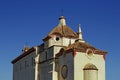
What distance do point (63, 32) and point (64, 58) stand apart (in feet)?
20.5

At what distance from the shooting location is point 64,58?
48594 mm

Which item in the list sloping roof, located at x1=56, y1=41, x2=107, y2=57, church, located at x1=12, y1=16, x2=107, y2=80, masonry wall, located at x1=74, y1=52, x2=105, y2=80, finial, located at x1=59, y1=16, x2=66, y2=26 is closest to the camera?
masonry wall, located at x1=74, y1=52, x2=105, y2=80

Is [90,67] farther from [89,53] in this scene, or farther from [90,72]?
[89,53]

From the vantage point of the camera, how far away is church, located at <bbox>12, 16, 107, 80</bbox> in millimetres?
46281

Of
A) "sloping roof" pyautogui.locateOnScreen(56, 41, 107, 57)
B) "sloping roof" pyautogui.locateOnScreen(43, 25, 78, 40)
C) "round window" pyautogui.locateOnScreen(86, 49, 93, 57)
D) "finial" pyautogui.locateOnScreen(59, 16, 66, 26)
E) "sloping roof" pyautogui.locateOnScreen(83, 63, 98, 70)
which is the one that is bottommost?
"sloping roof" pyautogui.locateOnScreen(83, 63, 98, 70)

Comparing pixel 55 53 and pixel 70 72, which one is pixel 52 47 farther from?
pixel 70 72

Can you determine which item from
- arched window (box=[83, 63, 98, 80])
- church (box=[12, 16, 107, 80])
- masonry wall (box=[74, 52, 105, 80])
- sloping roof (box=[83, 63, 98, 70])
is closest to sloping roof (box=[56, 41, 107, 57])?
church (box=[12, 16, 107, 80])

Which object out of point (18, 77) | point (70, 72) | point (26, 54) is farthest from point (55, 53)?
point (18, 77)

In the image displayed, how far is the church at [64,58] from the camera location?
46.3m

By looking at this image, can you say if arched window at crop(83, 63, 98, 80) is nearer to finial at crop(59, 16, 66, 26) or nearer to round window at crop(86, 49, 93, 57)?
round window at crop(86, 49, 93, 57)

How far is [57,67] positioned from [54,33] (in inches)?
235

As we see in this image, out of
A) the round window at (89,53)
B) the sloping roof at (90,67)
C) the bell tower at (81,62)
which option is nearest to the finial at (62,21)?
the bell tower at (81,62)

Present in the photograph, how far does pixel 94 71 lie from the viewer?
46.3 meters

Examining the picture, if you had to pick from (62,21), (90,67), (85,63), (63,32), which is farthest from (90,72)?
(62,21)
